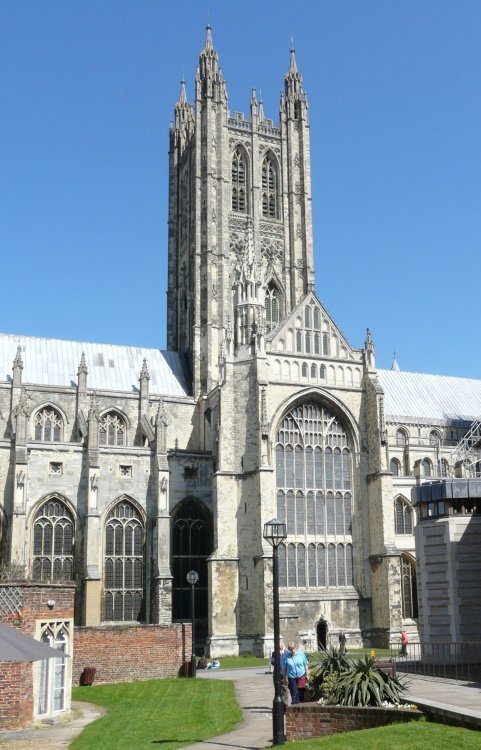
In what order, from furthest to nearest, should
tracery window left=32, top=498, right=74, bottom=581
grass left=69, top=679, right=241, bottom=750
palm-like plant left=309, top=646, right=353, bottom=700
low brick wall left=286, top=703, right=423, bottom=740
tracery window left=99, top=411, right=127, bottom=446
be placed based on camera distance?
tracery window left=99, top=411, right=127, bottom=446 → tracery window left=32, top=498, right=74, bottom=581 → palm-like plant left=309, top=646, right=353, bottom=700 → grass left=69, top=679, right=241, bottom=750 → low brick wall left=286, top=703, right=423, bottom=740

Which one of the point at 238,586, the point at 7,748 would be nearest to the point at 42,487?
the point at 238,586

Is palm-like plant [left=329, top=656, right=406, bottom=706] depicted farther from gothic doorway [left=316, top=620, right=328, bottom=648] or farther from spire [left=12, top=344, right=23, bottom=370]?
spire [left=12, top=344, right=23, bottom=370]

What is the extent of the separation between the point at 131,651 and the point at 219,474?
14344 millimetres

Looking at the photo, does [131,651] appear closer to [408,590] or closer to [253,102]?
[408,590]

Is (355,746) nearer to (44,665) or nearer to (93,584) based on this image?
(44,665)

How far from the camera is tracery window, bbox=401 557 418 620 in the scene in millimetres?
44784

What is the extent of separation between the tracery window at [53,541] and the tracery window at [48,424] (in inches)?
256

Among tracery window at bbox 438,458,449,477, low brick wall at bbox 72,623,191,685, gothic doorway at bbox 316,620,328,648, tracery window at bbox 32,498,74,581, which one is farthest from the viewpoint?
tracery window at bbox 438,458,449,477

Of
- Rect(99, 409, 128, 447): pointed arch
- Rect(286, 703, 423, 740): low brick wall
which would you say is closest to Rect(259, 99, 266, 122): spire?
Rect(99, 409, 128, 447): pointed arch

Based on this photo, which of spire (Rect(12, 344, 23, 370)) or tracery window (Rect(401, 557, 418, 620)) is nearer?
tracery window (Rect(401, 557, 418, 620))

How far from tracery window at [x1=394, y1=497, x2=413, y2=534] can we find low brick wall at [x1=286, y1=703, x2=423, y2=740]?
103 feet

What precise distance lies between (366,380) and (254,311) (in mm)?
7018

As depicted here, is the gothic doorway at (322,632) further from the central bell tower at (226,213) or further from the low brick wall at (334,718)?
the low brick wall at (334,718)

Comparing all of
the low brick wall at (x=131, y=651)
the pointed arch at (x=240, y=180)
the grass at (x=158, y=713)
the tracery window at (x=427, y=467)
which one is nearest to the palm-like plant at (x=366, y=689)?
the grass at (x=158, y=713)
